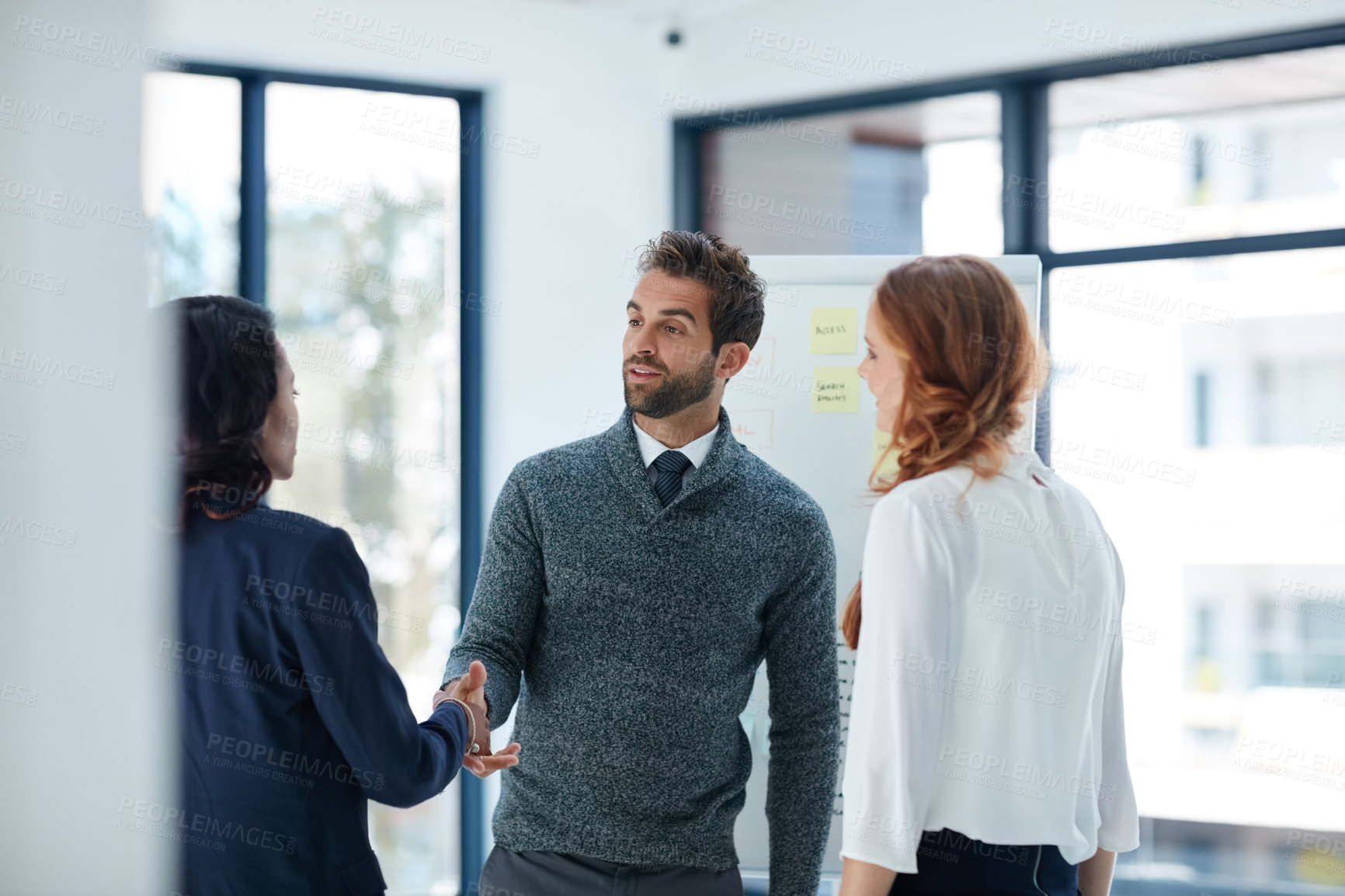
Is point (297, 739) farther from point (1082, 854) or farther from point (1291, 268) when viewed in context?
point (1291, 268)

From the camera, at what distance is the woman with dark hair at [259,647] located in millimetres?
1147

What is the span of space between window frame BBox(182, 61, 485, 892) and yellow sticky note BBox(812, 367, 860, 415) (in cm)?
128

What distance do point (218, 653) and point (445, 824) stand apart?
256 cm

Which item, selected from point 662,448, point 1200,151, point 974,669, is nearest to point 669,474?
point 662,448

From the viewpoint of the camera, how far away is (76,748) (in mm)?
437

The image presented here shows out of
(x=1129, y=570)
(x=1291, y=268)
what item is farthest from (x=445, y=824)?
(x=1291, y=268)

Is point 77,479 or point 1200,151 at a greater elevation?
point 1200,151

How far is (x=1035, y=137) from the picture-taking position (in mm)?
3271

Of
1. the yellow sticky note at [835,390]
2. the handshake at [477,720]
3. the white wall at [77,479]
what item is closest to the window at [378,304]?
the yellow sticky note at [835,390]

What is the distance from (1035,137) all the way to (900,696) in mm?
2614

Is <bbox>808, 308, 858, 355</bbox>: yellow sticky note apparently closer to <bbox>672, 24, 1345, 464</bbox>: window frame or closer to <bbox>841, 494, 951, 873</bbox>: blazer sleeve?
<bbox>672, 24, 1345, 464</bbox>: window frame

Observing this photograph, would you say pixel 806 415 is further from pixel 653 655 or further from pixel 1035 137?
pixel 1035 137

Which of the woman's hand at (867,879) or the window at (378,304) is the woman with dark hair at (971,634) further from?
the window at (378,304)

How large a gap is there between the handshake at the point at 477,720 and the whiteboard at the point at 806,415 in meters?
1.02
